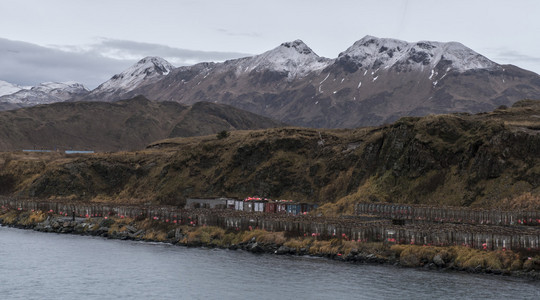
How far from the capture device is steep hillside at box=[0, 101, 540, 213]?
315 ft

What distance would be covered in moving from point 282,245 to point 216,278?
594 inches

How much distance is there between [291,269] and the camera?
68.5 m

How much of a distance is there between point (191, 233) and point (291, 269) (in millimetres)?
24057

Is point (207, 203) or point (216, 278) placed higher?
point (207, 203)

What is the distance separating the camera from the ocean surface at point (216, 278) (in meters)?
58.0

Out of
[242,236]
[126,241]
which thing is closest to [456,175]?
[242,236]

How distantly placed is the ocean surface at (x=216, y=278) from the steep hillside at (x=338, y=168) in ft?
97.9

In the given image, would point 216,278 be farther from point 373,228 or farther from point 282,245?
point 373,228

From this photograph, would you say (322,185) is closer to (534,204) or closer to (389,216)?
(389,216)

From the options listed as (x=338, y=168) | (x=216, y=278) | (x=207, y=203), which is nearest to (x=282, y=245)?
(x=216, y=278)

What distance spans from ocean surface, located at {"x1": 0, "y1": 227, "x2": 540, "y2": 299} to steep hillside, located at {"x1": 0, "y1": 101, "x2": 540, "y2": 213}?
29.8 meters

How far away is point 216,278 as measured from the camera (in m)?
65.8

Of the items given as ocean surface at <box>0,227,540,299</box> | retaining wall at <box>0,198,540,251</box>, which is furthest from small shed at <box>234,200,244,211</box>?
ocean surface at <box>0,227,540,299</box>

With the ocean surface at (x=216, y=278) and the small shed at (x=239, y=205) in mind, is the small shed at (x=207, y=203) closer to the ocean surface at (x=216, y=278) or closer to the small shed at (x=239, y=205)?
the small shed at (x=239, y=205)
